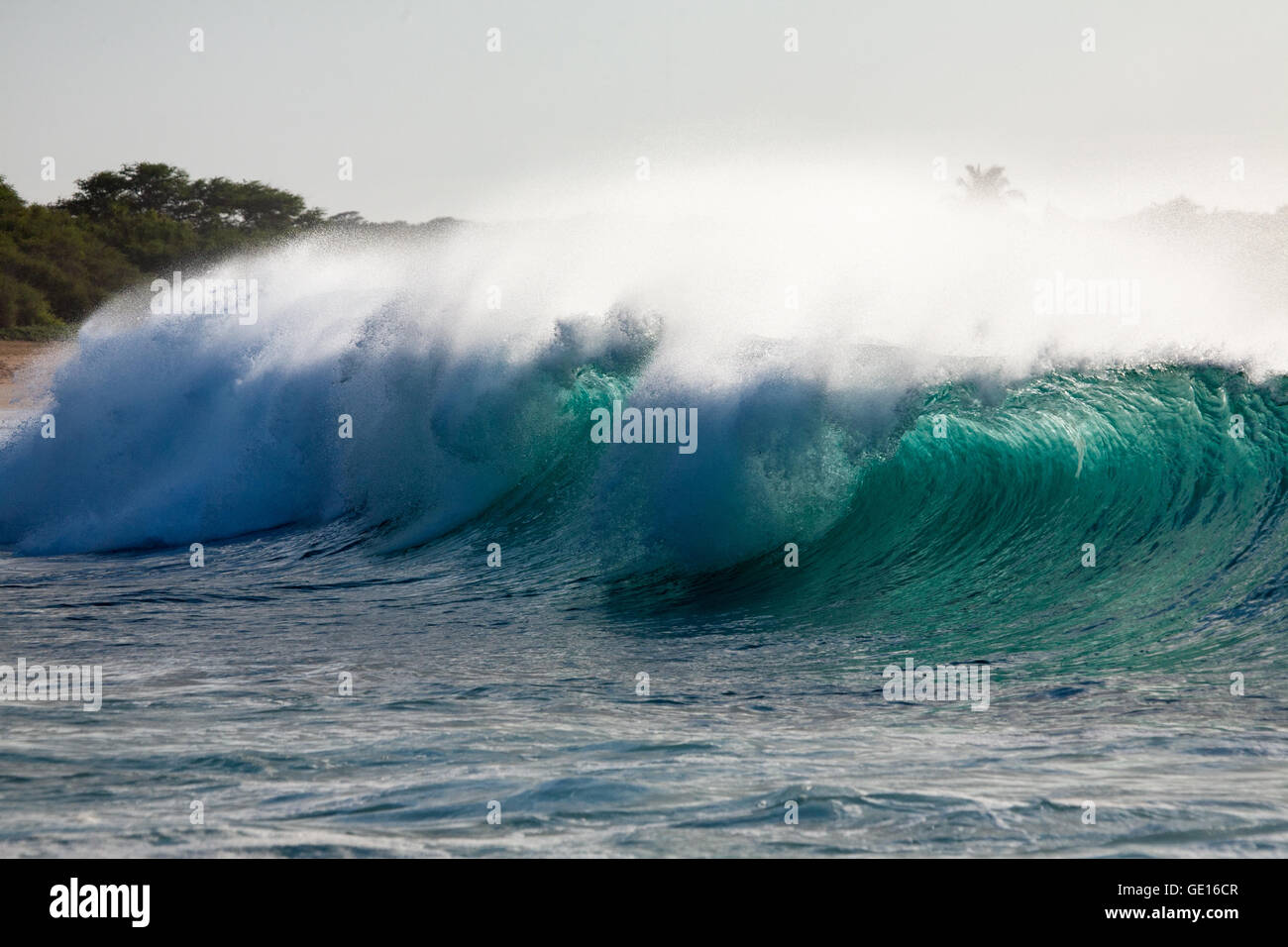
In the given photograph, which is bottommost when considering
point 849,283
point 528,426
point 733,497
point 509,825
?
point 509,825

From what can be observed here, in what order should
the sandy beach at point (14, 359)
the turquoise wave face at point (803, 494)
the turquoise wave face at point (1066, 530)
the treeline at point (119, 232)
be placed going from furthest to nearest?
the treeline at point (119, 232)
the sandy beach at point (14, 359)
the turquoise wave face at point (803, 494)
the turquoise wave face at point (1066, 530)

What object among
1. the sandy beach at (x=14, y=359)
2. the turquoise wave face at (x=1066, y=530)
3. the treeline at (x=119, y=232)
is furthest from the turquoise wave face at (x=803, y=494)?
the treeline at (x=119, y=232)

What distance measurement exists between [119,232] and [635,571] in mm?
57943

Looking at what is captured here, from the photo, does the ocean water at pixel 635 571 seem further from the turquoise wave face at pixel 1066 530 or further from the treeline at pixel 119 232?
the treeline at pixel 119 232

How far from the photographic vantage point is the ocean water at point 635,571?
4543 millimetres

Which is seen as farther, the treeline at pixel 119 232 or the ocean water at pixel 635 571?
the treeline at pixel 119 232

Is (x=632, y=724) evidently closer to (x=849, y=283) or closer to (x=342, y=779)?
(x=342, y=779)

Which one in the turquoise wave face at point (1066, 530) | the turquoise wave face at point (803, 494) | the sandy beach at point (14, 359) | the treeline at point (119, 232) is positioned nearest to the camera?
the turquoise wave face at point (1066, 530)

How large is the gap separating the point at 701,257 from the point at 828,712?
7.34m

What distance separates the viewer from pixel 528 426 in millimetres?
12703

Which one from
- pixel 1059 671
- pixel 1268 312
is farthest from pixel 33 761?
pixel 1268 312

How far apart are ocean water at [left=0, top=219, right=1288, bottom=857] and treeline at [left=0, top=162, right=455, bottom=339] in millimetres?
39620

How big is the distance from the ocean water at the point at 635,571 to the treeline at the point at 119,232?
39620 mm

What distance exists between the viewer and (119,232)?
61.8m
